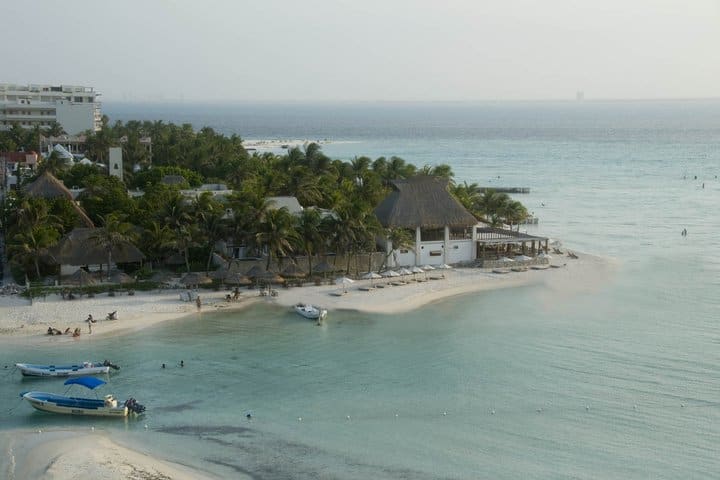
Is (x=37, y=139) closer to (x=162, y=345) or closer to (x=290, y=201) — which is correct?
(x=290, y=201)

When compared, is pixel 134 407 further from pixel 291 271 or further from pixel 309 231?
pixel 309 231

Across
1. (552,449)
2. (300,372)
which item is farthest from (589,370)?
(300,372)

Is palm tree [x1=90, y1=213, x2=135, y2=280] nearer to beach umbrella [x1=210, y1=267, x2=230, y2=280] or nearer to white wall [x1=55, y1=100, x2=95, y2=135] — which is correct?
beach umbrella [x1=210, y1=267, x2=230, y2=280]

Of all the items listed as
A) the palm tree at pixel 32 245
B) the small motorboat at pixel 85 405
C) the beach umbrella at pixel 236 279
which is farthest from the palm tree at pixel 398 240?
the small motorboat at pixel 85 405

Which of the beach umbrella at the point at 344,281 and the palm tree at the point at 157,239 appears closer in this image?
the palm tree at the point at 157,239

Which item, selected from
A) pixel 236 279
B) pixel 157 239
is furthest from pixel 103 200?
pixel 236 279

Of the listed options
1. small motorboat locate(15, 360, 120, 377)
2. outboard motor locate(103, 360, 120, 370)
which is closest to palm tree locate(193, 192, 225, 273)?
outboard motor locate(103, 360, 120, 370)

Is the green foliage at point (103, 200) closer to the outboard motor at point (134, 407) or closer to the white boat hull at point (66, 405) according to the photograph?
the white boat hull at point (66, 405)
